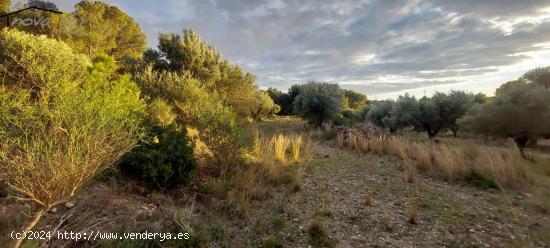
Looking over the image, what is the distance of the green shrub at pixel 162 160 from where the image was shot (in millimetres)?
4277

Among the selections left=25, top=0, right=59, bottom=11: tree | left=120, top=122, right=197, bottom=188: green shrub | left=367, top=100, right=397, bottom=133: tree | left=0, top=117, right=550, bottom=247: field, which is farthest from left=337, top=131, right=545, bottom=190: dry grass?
left=25, top=0, right=59, bottom=11: tree

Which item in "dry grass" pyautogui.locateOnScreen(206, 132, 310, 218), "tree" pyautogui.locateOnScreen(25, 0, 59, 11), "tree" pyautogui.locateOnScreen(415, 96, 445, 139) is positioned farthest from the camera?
"tree" pyautogui.locateOnScreen(25, 0, 59, 11)

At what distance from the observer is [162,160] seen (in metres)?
4.31

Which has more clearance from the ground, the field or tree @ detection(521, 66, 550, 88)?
tree @ detection(521, 66, 550, 88)

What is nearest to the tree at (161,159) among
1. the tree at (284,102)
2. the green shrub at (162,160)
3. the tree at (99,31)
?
the green shrub at (162,160)

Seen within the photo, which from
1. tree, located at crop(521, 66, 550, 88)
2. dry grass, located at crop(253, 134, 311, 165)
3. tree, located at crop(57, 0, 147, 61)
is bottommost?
dry grass, located at crop(253, 134, 311, 165)

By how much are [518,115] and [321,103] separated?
31.9 ft

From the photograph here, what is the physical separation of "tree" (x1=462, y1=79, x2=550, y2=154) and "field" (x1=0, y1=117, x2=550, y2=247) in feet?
11.3

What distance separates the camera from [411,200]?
177 inches

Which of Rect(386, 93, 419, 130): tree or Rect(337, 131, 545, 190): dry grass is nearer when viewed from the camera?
Rect(337, 131, 545, 190): dry grass

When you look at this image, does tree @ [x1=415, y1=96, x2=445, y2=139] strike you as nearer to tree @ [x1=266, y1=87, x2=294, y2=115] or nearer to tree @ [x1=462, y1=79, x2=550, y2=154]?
tree @ [x1=462, y1=79, x2=550, y2=154]

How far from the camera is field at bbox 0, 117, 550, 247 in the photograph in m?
3.06

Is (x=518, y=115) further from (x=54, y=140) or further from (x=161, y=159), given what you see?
(x=54, y=140)

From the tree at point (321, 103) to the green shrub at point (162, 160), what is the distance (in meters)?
12.7
